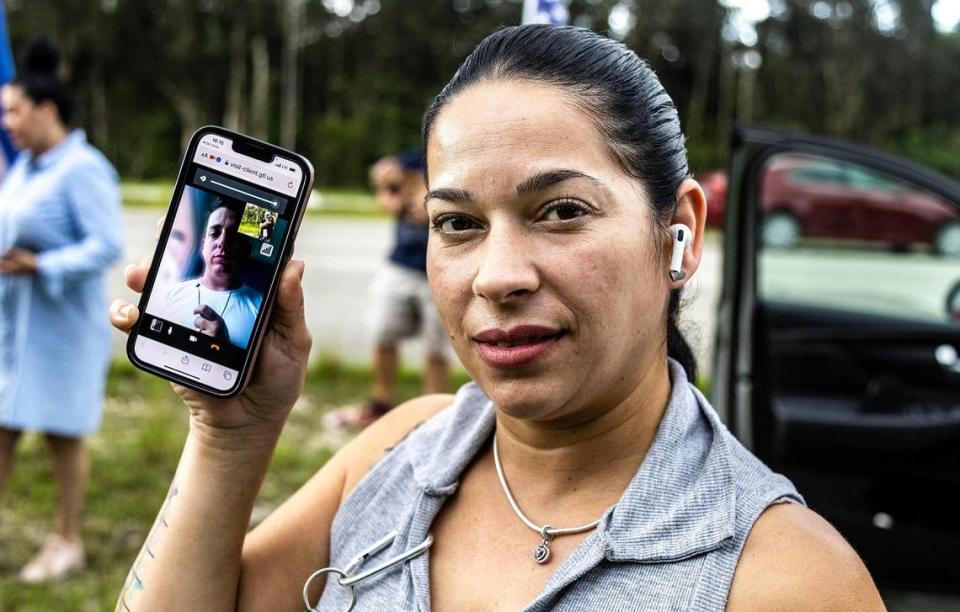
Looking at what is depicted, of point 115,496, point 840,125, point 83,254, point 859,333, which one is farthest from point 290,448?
point 840,125

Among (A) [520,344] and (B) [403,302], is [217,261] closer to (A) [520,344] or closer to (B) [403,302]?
(A) [520,344]

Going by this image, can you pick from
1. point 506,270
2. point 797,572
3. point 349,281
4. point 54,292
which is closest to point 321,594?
point 506,270

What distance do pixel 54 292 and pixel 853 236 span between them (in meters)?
4.02

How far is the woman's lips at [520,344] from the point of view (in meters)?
1.27

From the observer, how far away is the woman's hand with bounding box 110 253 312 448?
1.46 metres

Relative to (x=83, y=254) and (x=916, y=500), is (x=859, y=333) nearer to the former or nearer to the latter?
(x=916, y=500)

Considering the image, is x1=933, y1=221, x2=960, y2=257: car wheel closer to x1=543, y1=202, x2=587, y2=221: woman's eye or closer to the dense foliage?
x1=543, y1=202, x2=587, y2=221: woman's eye

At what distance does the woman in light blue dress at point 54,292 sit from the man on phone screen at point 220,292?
2503mm

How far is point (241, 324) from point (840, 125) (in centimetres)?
2909

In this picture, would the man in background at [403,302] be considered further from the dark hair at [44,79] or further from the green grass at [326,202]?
the green grass at [326,202]

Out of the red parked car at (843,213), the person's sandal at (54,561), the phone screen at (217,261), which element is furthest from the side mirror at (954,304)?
the person's sandal at (54,561)

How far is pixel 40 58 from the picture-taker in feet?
13.8

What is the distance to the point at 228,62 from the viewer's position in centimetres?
3375

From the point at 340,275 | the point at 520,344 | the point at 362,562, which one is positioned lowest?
the point at 340,275
